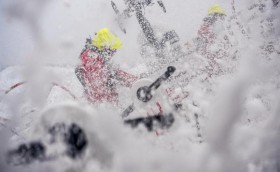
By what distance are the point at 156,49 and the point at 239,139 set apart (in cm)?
399

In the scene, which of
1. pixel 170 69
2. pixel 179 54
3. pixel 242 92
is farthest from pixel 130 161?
pixel 179 54

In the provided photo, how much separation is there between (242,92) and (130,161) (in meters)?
1.95

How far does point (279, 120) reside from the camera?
13.9 feet

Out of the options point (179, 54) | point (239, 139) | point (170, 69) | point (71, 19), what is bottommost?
point (239, 139)

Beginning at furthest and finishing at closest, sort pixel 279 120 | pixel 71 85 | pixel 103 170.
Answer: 1. pixel 71 85
2. pixel 279 120
3. pixel 103 170

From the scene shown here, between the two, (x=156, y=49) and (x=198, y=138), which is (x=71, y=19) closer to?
(x=156, y=49)

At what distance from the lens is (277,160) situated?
11.7ft

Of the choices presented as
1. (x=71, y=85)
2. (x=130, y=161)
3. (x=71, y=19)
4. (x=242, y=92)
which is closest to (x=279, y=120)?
(x=242, y=92)

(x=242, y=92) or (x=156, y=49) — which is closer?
Answer: (x=242, y=92)

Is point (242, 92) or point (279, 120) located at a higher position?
point (242, 92)

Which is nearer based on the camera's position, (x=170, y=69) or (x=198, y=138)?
(x=170, y=69)

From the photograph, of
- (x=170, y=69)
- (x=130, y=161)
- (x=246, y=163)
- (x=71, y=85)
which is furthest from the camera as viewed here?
(x=71, y=85)

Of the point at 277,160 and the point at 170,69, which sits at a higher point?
the point at 170,69

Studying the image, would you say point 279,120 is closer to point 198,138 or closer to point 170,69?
point 198,138
